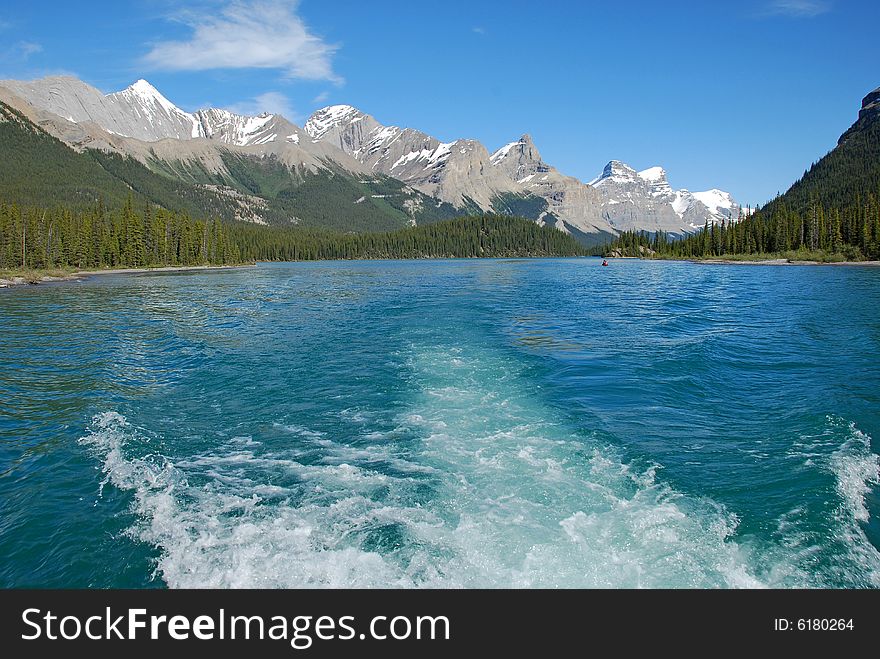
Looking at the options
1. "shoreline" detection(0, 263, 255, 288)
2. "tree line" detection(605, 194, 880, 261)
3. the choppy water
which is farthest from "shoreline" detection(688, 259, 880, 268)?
"shoreline" detection(0, 263, 255, 288)

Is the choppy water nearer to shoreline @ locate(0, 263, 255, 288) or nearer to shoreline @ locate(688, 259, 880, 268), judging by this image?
shoreline @ locate(0, 263, 255, 288)

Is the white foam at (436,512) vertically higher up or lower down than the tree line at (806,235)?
lower down

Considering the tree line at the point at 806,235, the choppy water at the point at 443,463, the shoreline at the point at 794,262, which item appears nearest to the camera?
the choppy water at the point at 443,463

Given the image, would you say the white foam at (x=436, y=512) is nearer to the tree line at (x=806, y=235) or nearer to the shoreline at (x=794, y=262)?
the shoreline at (x=794, y=262)

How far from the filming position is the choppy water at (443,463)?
8.58m

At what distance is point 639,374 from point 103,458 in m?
18.5

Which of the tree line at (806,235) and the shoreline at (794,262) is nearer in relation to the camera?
the shoreline at (794,262)

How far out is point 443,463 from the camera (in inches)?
491

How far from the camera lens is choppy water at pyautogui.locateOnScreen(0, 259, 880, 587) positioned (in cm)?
858

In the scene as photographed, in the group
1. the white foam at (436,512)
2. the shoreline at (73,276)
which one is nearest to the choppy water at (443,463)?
the white foam at (436,512)

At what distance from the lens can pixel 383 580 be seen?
8039mm

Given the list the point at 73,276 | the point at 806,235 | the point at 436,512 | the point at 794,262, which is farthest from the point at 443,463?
the point at 806,235

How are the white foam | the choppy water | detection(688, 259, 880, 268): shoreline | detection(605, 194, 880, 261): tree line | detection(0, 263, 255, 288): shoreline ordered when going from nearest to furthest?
the white foam, the choppy water, detection(0, 263, 255, 288): shoreline, detection(688, 259, 880, 268): shoreline, detection(605, 194, 880, 261): tree line
